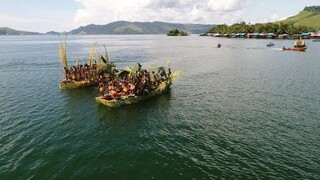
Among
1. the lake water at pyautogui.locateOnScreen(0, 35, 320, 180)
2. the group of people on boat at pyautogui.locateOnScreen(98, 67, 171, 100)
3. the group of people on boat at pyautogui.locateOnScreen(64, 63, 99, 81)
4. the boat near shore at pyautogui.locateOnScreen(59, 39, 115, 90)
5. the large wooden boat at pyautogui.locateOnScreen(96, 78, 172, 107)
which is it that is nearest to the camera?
the lake water at pyautogui.locateOnScreen(0, 35, 320, 180)

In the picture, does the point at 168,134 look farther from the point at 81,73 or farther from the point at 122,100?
the point at 81,73

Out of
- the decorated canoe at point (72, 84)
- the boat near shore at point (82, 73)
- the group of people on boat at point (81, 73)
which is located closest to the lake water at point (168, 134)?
the decorated canoe at point (72, 84)

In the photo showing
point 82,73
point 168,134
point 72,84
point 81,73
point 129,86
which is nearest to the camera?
point 168,134

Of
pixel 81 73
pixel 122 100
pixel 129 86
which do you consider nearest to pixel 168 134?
pixel 122 100

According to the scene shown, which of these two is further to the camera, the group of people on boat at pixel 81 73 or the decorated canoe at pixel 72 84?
the group of people on boat at pixel 81 73

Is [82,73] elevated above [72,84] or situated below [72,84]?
above

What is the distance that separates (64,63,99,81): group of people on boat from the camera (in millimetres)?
57872

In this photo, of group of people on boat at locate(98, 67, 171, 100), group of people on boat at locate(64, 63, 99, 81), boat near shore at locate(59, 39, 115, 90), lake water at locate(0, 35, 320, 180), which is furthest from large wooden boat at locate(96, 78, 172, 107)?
group of people on boat at locate(64, 63, 99, 81)

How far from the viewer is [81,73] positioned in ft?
192

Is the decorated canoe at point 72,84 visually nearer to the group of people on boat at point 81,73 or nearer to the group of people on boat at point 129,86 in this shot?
the group of people on boat at point 81,73

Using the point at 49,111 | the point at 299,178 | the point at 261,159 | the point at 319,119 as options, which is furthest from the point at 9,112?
the point at 319,119

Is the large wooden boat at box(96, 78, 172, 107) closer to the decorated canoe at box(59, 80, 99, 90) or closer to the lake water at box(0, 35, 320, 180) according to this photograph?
the lake water at box(0, 35, 320, 180)

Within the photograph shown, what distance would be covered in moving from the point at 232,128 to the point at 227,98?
568 inches

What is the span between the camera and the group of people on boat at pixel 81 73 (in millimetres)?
57872
